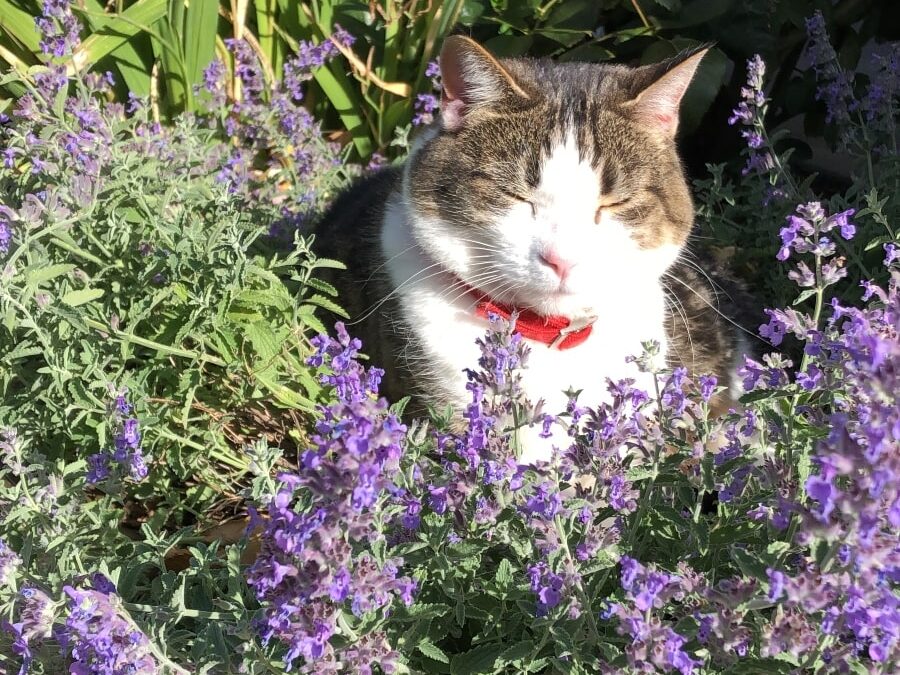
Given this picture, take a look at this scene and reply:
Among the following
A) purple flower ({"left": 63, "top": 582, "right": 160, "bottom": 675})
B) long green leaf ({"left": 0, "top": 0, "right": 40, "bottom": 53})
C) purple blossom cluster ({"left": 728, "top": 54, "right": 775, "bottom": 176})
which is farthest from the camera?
long green leaf ({"left": 0, "top": 0, "right": 40, "bottom": 53})

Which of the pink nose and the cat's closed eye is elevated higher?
the cat's closed eye

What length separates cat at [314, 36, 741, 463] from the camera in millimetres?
1946

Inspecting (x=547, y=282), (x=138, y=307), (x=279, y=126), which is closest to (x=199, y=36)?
(x=279, y=126)

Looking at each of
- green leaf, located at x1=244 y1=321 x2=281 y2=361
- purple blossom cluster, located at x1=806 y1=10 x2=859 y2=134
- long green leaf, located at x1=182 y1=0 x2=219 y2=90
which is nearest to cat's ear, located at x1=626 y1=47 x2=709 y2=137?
purple blossom cluster, located at x1=806 y1=10 x2=859 y2=134

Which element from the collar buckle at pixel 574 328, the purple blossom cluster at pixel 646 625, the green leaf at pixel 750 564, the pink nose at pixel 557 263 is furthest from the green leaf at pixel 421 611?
the collar buckle at pixel 574 328

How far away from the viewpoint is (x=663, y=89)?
6.62 feet

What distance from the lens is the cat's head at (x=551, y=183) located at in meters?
1.93

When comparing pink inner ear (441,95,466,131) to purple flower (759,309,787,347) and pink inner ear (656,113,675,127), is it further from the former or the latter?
purple flower (759,309,787,347)

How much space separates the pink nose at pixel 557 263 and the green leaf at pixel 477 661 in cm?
83

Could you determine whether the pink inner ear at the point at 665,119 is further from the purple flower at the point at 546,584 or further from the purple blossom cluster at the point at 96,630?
the purple blossom cluster at the point at 96,630

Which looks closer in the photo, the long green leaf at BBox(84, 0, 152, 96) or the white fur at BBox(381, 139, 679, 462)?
the white fur at BBox(381, 139, 679, 462)

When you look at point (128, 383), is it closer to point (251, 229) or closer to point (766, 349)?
point (251, 229)

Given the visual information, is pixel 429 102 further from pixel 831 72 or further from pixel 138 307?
pixel 138 307

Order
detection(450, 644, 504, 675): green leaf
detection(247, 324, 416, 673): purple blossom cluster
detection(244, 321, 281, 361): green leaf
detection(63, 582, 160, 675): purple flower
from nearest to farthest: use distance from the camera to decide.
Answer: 1. detection(247, 324, 416, 673): purple blossom cluster
2. detection(63, 582, 160, 675): purple flower
3. detection(450, 644, 504, 675): green leaf
4. detection(244, 321, 281, 361): green leaf
